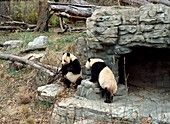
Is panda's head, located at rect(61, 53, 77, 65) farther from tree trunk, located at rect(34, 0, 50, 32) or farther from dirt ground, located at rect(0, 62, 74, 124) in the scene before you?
tree trunk, located at rect(34, 0, 50, 32)

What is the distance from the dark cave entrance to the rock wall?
3.49 feet

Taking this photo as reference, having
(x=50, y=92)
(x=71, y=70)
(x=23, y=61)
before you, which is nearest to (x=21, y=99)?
(x=50, y=92)

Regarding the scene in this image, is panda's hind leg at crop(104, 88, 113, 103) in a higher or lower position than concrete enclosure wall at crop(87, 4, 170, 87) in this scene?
lower

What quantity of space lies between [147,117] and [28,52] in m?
5.51

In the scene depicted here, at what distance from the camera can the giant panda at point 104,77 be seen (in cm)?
647

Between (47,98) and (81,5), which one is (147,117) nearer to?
(47,98)

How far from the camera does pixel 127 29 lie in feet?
21.7

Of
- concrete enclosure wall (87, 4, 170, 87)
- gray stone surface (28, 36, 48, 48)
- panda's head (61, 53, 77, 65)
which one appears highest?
concrete enclosure wall (87, 4, 170, 87)

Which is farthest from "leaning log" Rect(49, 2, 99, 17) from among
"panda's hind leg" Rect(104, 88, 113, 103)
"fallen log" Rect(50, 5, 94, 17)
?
"panda's hind leg" Rect(104, 88, 113, 103)

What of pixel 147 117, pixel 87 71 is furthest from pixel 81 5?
pixel 147 117

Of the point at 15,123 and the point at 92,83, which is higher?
the point at 92,83

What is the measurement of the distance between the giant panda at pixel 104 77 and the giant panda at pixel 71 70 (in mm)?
448

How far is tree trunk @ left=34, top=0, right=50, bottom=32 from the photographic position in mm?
13656

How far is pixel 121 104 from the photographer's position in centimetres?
648
